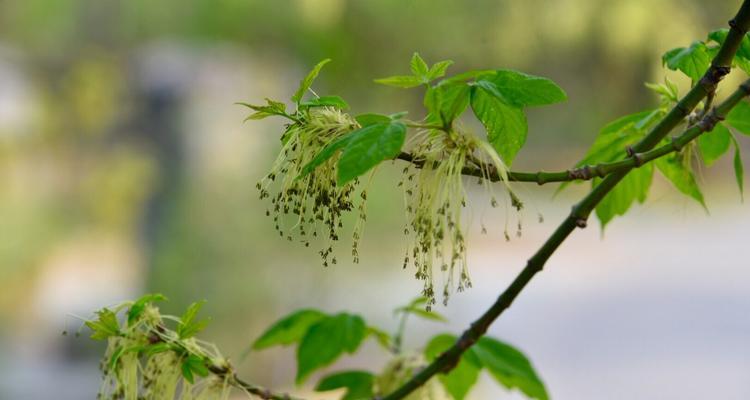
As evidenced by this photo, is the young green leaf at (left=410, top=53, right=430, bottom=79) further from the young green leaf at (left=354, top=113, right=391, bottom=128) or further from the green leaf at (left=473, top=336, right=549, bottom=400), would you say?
the green leaf at (left=473, top=336, right=549, bottom=400)

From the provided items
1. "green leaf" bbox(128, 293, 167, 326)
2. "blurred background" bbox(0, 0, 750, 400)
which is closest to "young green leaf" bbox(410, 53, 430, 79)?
"green leaf" bbox(128, 293, 167, 326)

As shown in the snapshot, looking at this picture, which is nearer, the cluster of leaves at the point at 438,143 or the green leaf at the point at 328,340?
the cluster of leaves at the point at 438,143

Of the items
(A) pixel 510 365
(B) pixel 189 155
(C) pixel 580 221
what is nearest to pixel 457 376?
(A) pixel 510 365

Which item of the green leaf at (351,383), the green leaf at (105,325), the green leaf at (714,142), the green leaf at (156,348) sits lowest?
the green leaf at (351,383)

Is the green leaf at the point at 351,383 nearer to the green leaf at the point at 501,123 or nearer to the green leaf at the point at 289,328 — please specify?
the green leaf at the point at 289,328

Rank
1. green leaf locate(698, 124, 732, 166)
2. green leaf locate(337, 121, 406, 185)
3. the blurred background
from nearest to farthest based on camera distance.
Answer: green leaf locate(337, 121, 406, 185) < green leaf locate(698, 124, 732, 166) < the blurred background

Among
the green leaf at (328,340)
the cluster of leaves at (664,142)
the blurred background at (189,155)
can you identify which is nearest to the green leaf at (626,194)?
the cluster of leaves at (664,142)

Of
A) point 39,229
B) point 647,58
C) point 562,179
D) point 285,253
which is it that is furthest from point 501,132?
point 39,229
